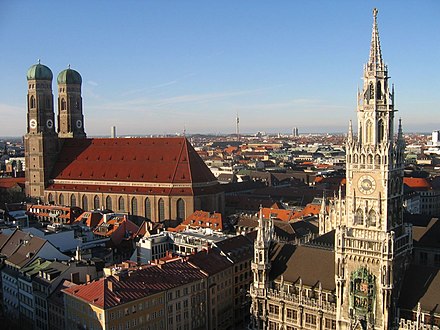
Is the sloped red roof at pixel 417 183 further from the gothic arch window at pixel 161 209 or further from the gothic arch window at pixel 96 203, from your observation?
the gothic arch window at pixel 96 203

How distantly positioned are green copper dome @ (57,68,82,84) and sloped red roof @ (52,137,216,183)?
→ 2008cm

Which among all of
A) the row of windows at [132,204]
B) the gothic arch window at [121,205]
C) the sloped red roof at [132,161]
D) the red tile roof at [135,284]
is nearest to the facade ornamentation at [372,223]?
the red tile roof at [135,284]

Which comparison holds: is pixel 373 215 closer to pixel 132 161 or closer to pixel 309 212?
pixel 309 212

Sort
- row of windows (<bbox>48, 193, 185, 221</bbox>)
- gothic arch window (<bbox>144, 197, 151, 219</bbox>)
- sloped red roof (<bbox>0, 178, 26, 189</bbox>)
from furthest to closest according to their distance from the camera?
1. sloped red roof (<bbox>0, 178, 26, 189</bbox>)
2. gothic arch window (<bbox>144, 197, 151, 219</bbox>)
3. row of windows (<bbox>48, 193, 185, 221</bbox>)

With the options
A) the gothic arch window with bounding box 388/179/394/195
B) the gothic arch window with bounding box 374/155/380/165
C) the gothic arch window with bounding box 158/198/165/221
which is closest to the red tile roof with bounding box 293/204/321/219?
the gothic arch window with bounding box 158/198/165/221

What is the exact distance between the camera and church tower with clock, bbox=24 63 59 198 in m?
155

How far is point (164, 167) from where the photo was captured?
5492 inches

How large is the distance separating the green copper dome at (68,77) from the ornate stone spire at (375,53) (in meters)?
124

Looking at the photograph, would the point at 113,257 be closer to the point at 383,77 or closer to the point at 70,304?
the point at 70,304

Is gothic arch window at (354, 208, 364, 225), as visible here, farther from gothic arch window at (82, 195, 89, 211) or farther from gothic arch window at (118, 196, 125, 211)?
gothic arch window at (82, 195, 89, 211)

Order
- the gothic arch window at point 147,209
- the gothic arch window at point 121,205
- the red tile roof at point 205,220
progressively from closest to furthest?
the red tile roof at point 205,220
the gothic arch window at point 147,209
the gothic arch window at point 121,205

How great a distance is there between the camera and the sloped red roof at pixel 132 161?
450 ft

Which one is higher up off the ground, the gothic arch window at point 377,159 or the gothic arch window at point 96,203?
the gothic arch window at point 377,159

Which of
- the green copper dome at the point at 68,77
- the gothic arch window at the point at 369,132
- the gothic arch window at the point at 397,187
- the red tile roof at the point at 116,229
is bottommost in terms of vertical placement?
the red tile roof at the point at 116,229
